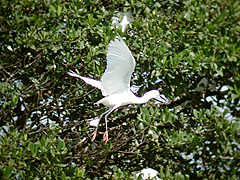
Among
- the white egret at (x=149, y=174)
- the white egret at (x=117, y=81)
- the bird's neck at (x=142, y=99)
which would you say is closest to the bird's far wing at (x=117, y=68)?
the white egret at (x=117, y=81)

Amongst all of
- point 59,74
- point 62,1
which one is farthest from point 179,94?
point 62,1

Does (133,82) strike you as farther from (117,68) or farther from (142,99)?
(117,68)

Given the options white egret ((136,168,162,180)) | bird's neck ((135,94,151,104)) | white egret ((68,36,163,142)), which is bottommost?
white egret ((136,168,162,180))

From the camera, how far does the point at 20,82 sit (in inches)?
152

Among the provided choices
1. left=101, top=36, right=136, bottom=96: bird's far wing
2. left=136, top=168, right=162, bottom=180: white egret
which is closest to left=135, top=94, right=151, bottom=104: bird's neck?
left=101, top=36, right=136, bottom=96: bird's far wing

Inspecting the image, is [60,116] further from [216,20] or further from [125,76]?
[216,20]

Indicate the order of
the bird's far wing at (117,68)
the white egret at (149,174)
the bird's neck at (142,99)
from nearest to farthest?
1. the bird's far wing at (117,68)
2. the white egret at (149,174)
3. the bird's neck at (142,99)

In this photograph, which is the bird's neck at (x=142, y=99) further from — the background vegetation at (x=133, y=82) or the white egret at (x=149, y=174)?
the white egret at (x=149, y=174)

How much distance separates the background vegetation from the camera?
10.8 ft

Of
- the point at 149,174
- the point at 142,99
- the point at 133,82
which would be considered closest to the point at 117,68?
the point at 142,99

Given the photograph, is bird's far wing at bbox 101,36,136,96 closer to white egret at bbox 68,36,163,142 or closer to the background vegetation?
white egret at bbox 68,36,163,142

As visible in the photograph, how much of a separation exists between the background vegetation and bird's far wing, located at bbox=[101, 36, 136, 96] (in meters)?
0.16

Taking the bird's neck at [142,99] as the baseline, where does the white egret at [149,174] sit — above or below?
below

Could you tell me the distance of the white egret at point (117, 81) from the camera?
10.5ft
